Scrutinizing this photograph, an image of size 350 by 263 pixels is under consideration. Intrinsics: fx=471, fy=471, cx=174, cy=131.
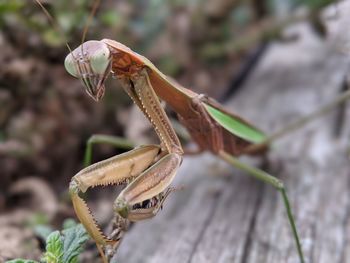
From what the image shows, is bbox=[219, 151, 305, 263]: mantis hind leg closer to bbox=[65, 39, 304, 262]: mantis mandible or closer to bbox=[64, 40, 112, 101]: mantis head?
bbox=[65, 39, 304, 262]: mantis mandible

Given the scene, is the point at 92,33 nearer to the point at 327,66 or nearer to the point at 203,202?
the point at 203,202

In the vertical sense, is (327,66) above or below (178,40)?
below

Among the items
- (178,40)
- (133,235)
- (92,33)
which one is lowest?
(133,235)

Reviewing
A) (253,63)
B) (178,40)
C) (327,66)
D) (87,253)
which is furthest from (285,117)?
(87,253)

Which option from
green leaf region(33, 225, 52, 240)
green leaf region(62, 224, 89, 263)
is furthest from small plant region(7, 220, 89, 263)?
green leaf region(33, 225, 52, 240)

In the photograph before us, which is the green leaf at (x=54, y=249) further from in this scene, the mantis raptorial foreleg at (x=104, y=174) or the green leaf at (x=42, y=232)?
the green leaf at (x=42, y=232)

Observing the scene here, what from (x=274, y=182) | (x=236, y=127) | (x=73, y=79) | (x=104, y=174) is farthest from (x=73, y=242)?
(x=73, y=79)

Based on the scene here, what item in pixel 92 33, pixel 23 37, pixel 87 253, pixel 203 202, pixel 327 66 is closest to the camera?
pixel 87 253

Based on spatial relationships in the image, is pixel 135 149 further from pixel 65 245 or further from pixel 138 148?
pixel 65 245
